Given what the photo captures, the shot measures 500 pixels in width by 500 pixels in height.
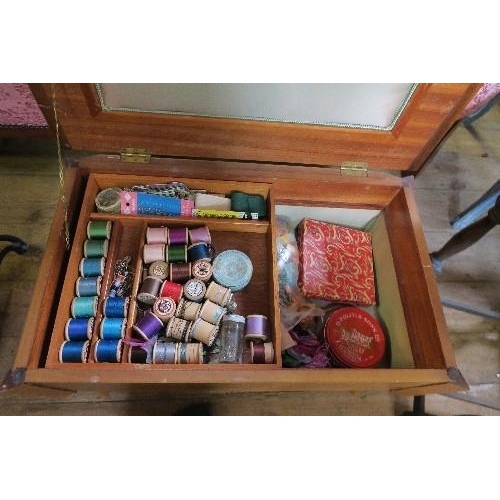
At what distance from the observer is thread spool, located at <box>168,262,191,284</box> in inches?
47.6

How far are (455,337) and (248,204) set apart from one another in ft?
3.08

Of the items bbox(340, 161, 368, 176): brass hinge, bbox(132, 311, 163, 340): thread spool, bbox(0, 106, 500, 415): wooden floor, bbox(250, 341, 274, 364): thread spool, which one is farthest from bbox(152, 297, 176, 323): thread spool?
bbox(340, 161, 368, 176): brass hinge

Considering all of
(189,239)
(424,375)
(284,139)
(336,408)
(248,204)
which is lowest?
(336,408)

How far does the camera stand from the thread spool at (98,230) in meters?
1.21

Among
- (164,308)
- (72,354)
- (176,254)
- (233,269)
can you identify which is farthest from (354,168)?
(72,354)

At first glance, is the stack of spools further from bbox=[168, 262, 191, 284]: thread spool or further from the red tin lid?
the red tin lid

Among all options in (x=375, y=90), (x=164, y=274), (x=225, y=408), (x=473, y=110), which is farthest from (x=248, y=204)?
(x=473, y=110)

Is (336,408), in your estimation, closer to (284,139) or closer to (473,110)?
(284,139)

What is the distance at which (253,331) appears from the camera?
1.14 meters

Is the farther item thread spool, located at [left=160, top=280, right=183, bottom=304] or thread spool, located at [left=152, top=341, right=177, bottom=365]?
thread spool, located at [left=160, top=280, right=183, bottom=304]

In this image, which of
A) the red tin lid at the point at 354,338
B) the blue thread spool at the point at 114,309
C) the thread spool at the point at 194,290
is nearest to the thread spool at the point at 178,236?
the thread spool at the point at 194,290

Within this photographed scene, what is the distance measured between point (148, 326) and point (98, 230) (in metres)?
0.32

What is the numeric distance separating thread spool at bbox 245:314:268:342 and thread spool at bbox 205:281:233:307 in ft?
0.28

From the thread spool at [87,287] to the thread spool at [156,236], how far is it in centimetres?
19
